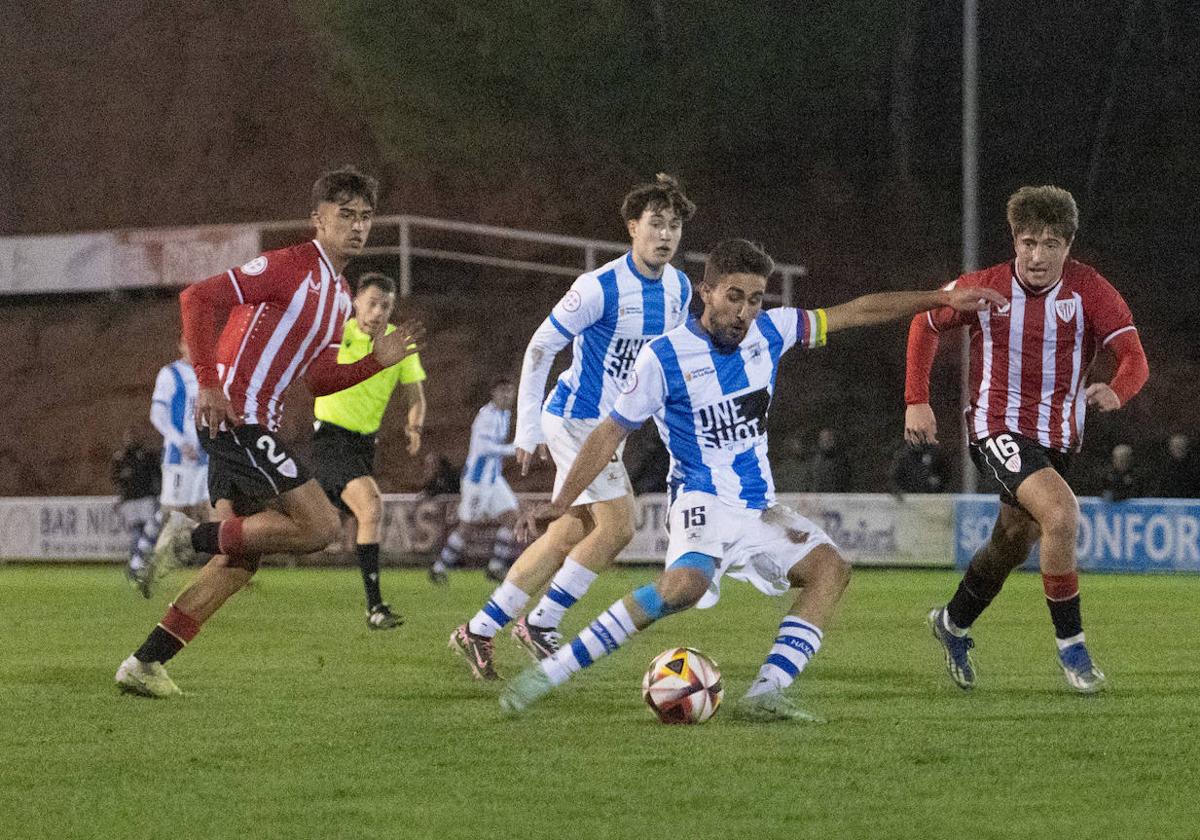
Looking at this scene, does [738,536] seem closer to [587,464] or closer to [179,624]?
[587,464]

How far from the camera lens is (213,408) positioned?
7.81m

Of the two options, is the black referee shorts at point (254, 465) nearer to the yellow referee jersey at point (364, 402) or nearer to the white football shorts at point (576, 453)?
the white football shorts at point (576, 453)

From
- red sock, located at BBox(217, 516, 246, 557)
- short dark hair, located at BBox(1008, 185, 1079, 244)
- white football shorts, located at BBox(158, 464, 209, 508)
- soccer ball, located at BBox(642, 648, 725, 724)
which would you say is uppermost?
short dark hair, located at BBox(1008, 185, 1079, 244)

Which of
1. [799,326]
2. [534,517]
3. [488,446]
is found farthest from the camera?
[488,446]

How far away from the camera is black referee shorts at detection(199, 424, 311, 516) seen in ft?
26.8

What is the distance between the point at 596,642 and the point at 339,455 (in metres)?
5.96

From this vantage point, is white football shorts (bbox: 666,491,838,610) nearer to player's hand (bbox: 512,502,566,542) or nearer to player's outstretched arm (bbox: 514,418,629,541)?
player's outstretched arm (bbox: 514,418,629,541)

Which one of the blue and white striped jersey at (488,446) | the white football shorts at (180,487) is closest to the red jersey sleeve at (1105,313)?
the white football shorts at (180,487)

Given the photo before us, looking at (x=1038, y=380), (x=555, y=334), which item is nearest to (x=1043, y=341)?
(x=1038, y=380)

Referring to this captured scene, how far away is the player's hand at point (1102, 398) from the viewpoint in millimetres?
7758

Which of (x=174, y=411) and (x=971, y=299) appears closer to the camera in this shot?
(x=971, y=299)

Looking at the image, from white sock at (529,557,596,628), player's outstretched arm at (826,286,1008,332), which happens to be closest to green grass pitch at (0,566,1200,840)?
white sock at (529,557,596,628)

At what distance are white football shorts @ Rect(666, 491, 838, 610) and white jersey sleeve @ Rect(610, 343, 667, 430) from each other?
36 cm

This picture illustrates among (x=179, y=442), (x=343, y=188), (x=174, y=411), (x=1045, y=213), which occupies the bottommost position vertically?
(x=179, y=442)
